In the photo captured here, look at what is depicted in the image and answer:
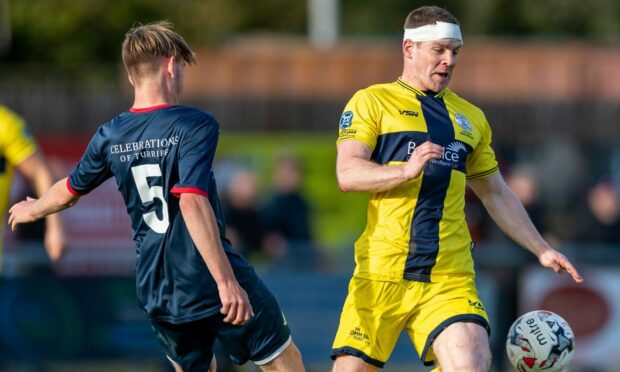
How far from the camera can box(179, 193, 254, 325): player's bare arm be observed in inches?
236

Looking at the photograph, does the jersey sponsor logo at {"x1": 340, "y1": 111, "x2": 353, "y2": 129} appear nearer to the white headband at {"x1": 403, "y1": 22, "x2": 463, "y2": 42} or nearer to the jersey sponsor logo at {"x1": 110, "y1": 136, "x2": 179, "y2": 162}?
the white headband at {"x1": 403, "y1": 22, "x2": 463, "y2": 42}

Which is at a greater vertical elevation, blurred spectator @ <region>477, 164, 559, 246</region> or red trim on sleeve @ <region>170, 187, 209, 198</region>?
red trim on sleeve @ <region>170, 187, 209, 198</region>

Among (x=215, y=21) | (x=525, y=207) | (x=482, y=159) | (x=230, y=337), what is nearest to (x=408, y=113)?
(x=482, y=159)

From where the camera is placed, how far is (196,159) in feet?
20.1

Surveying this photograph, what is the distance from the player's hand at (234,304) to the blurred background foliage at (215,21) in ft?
83.0

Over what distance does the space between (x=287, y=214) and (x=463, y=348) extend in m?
7.60

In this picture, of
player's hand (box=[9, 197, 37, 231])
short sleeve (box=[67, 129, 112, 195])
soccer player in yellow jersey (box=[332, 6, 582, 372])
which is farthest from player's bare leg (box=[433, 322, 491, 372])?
player's hand (box=[9, 197, 37, 231])

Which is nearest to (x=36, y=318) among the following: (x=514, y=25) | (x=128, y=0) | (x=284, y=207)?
(x=284, y=207)

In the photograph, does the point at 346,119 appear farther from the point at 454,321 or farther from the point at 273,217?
the point at 273,217

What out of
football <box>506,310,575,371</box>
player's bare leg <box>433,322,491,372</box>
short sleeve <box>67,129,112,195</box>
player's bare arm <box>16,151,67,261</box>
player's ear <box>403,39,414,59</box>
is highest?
player's ear <box>403,39,414,59</box>

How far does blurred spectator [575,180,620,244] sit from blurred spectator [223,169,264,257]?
143 inches

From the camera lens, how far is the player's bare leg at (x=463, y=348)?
6629 mm

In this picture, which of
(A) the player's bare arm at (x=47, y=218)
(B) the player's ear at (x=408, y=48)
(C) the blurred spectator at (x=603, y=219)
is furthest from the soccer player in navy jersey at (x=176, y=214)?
(C) the blurred spectator at (x=603, y=219)

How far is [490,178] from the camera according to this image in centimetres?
730
